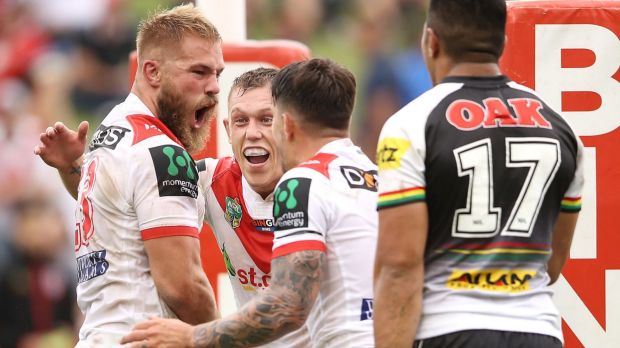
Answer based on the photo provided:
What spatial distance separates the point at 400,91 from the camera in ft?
36.9

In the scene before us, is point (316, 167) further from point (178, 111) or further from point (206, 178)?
point (206, 178)

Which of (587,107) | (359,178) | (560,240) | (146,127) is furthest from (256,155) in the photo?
(560,240)

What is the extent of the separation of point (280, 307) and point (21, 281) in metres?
6.91

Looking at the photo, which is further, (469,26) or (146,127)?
(146,127)

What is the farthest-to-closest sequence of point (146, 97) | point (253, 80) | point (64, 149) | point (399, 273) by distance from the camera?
point (253, 80), point (64, 149), point (146, 97), point (399, 273)

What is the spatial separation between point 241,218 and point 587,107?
5.54 feet

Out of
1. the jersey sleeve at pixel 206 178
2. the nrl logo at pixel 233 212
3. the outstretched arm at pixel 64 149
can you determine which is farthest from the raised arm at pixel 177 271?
the outstretched arm at pixel 64 149

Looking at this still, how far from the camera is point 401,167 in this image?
3.72 m

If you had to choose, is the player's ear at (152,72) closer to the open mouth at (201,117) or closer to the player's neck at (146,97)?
the player's neck at (146,97)

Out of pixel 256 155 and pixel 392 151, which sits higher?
pixel 256 155

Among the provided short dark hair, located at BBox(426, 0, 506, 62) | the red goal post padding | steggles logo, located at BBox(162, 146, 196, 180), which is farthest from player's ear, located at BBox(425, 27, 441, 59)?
the red goal post padding

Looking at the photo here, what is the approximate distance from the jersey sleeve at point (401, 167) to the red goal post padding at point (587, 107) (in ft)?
6.43

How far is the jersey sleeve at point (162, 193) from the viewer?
183 inches

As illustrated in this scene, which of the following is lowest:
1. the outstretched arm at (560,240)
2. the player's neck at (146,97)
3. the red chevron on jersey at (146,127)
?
the outstretched arm at (560,240)
